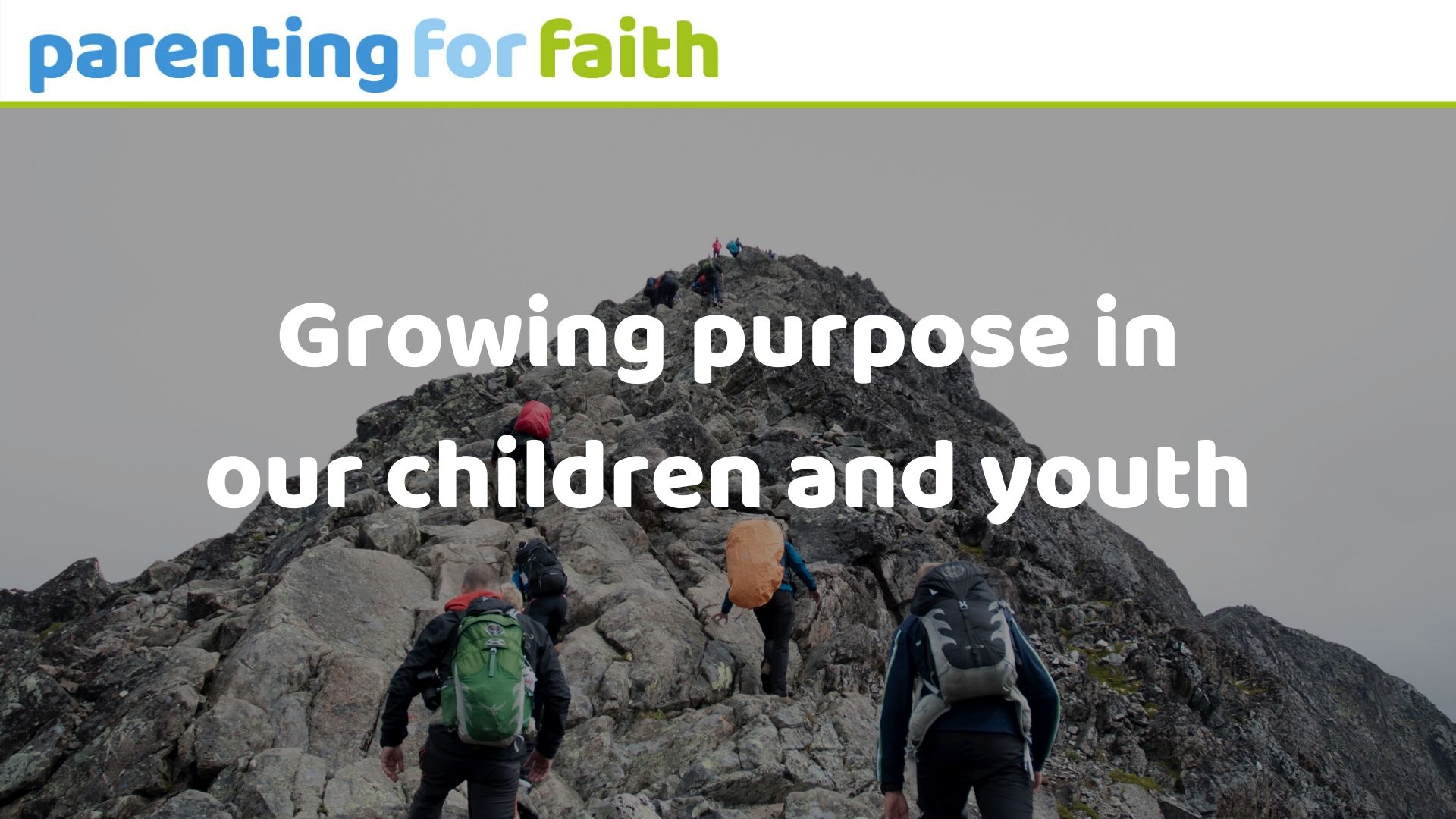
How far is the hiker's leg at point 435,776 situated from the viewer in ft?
24.3

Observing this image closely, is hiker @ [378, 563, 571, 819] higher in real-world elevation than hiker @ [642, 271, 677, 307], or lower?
lower

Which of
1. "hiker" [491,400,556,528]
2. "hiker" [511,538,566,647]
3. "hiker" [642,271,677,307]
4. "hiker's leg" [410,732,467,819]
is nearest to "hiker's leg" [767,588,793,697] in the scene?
"hiker" [511,538,566,647]

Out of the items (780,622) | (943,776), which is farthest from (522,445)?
(943,776)

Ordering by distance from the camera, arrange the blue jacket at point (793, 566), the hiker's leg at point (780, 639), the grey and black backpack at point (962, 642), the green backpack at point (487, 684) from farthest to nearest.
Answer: the blue jacket at point (793, 566), the hiker's leg at point (780, 639), the green backpack at point (487, 684), the grey and black backpack at point (962, 642)

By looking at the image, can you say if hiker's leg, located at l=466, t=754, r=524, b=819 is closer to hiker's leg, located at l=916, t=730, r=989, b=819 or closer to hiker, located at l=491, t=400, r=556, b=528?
hiker's leg, located at l=916, t=730, r=989, b=819

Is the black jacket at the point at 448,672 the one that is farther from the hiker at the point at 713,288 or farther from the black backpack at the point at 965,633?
the hiker at the point at 713,288

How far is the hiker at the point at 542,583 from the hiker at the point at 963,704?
6.85 meters

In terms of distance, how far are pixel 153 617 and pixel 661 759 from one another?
10412 millimetres

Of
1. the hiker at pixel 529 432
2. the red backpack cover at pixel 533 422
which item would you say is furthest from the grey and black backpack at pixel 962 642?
the red backpack cover at pixel 533 422

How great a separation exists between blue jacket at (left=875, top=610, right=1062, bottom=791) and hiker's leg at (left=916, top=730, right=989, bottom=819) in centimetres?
11

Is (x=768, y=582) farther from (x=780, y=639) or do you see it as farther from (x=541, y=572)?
(x=541, y=572)

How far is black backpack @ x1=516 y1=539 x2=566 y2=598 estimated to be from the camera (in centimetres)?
1271

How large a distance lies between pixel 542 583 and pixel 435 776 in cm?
522

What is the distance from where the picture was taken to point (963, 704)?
6.52m
